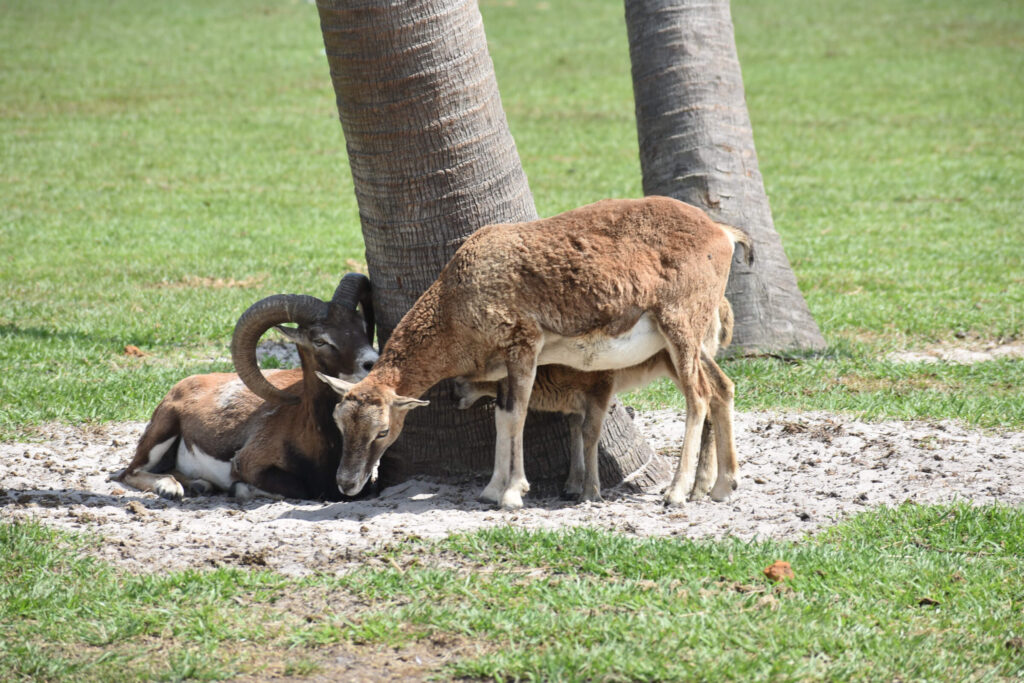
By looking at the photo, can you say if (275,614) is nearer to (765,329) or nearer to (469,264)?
(469,264)

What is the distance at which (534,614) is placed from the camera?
495 centimetres

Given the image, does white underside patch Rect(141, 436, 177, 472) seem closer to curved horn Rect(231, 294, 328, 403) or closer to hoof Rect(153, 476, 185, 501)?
hoof Rect(153, 476, 185, 501)

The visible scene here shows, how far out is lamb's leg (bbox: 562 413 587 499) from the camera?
682 cm

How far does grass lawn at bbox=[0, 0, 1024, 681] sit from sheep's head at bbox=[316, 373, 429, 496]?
0.71 m

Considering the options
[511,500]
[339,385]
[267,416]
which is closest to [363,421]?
[339,385]

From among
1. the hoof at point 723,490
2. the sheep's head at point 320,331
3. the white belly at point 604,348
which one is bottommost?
the hoof at point 723,490

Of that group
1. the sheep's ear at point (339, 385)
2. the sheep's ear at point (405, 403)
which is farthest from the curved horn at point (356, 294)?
the sheep's ear at point (405, 403)

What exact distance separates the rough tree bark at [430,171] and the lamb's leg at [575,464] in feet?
0.43

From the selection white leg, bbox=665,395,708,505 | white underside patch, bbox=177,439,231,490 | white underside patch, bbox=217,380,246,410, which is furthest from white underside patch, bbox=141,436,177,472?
white leg, bbox=665,395,708,505

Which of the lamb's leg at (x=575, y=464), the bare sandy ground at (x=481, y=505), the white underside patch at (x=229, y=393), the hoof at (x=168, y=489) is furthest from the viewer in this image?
the white underside patch at (x=229, y=393)

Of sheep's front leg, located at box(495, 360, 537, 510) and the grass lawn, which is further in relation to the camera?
sheep's front leg, located at box(495, 360, 537, 510)

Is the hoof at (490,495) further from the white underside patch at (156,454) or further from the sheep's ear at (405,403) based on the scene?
the white underside patch at (156,454)

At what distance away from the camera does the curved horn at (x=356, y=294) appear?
7031 mm

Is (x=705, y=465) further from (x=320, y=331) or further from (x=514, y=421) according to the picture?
(x=320, y=331)
